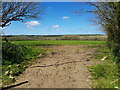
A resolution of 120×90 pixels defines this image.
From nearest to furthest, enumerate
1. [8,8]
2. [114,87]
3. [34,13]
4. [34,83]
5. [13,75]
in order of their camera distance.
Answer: [114,87]
[34,83]
[13,75]
[8,8]
[34,13]

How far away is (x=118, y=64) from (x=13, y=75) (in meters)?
4.84

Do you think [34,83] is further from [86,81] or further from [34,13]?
[34,13]

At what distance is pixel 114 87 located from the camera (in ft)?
17.2

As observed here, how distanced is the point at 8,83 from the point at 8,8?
14.2 meters

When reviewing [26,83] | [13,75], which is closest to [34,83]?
[26,83]

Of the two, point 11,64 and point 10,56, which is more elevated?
point 11,64

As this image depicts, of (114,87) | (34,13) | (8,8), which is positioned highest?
(114,87)

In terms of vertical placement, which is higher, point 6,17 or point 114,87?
point 114,87

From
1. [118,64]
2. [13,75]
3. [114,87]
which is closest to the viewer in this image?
[114,87]

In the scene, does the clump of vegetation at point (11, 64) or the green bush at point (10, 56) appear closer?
the clump of vegetation at point (11, 64)

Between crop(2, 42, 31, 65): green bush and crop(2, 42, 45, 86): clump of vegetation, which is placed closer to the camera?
crop(2, 42, 45, 86): clump of vegetation

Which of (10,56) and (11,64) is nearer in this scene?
(11,64)

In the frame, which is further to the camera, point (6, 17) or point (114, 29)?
point (6, 17)

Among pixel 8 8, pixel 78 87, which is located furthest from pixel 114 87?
pixel 8 8
